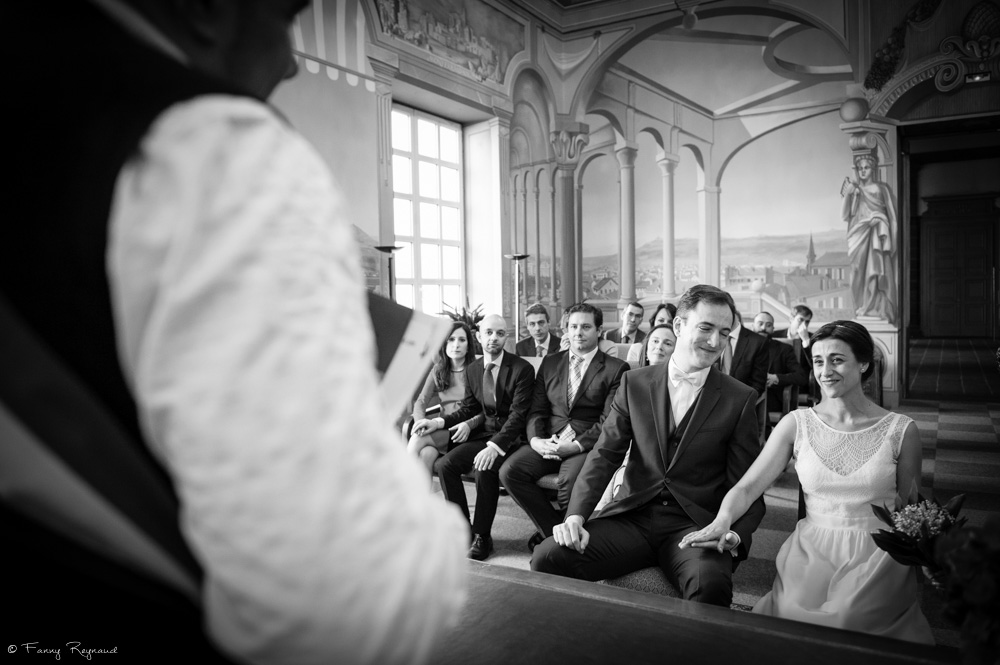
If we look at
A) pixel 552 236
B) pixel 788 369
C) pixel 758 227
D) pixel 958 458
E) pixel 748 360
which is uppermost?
pixel 758 227

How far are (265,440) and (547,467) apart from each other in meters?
4.59

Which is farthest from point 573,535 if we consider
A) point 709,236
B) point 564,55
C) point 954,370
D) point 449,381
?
point 954,370

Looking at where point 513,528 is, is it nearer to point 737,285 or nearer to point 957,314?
point 737,285

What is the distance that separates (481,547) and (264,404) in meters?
4.57

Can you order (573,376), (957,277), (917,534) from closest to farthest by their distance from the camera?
1. (917,534)
2. (573,376)
3. (957,277)

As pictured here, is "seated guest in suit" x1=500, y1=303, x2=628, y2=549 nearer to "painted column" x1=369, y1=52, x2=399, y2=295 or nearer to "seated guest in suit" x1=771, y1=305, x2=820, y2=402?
"seated guest in suit" x1=771, y1=305, x2=820, y2=402

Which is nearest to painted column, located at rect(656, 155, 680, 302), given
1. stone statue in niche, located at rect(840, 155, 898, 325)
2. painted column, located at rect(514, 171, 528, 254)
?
painted column, located at rect(514, 171, 528, 254)

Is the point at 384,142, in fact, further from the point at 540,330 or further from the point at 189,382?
the point at 189,382

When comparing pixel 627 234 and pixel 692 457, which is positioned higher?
pixel 627 234

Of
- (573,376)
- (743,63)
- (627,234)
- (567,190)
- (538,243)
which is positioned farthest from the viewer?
(627,234)

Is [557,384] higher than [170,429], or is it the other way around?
[170,429]

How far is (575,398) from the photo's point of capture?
5105 mm

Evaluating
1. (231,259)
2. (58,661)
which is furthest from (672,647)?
(231,259)

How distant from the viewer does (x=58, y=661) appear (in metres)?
0.50
